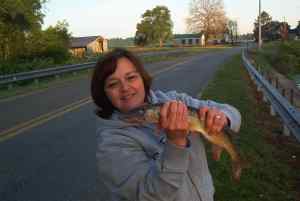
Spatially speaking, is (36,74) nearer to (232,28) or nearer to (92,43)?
(92,43)

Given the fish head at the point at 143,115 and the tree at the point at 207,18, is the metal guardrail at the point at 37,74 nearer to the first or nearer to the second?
the fish head at the point at 143,115

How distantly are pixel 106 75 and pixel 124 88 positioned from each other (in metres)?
0.12

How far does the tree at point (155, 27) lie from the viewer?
124 m

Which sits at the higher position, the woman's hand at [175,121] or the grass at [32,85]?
the woman's hand at [175,121]

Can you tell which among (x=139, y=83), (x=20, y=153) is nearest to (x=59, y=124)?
(x=20, y=153)

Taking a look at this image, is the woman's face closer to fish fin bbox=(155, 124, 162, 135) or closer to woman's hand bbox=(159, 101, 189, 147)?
fish fin bbox=(155, 124, 162, 135)

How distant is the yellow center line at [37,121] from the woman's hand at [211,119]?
8052mm

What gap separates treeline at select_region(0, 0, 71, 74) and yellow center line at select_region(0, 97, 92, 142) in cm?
1875

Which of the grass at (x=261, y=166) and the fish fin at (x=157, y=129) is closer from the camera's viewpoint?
the fish fin at (x=157, y=129)

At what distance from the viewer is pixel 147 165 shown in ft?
7.15

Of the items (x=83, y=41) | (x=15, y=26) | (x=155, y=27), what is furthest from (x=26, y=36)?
(x=155, y=27)

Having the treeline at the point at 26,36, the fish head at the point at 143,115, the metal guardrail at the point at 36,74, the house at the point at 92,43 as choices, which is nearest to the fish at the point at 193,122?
the fish head at the point at 143,115

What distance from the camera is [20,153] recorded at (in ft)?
27.6

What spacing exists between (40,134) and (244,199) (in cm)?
556
